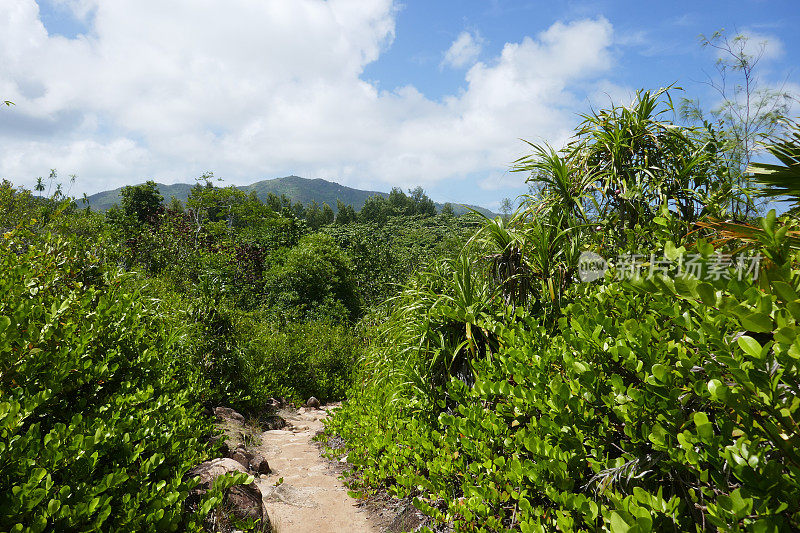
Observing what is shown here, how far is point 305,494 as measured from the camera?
4.51 m

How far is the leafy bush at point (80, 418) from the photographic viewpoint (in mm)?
1890

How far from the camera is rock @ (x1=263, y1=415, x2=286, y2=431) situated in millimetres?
7760

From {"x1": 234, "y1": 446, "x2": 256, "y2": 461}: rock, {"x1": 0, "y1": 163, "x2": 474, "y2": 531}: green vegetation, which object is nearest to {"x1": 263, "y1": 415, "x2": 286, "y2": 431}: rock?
{"x1": 0, "y1": 163, "x2": 474, "y2": 531}: green vegetation

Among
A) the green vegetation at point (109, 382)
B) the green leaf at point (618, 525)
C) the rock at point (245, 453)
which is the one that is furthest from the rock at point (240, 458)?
the green leaf at point (618, 525)

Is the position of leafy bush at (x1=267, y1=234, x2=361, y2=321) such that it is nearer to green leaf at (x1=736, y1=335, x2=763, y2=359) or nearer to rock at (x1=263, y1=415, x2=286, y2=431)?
rock at (x1=263, y1=415, x2=286, y2=431)

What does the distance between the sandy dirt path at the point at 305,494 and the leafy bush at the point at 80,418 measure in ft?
3.46

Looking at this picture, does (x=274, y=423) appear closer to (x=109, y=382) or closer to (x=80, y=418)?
(x=109, y=382)

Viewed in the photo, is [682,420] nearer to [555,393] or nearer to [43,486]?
[555,393]

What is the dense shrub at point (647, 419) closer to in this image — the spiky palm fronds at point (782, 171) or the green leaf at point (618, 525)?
the green leaf at point (618, 525)

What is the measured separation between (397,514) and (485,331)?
1802 millimetres

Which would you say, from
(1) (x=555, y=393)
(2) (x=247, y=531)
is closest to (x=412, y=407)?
(2) (x=247, y=531)

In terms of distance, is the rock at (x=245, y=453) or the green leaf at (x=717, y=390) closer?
the green leaf at (x=717, y=390)

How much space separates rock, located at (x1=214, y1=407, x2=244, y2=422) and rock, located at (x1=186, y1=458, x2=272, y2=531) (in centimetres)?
302

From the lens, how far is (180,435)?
126 inches
